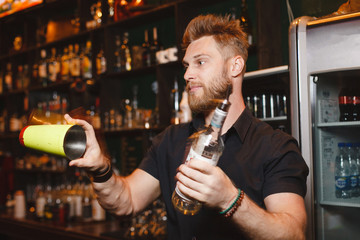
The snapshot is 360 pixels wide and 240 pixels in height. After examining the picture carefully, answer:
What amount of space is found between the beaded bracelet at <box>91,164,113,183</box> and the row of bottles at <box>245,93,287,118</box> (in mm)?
1194

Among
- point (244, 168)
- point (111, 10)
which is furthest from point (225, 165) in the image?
point (111, 10)

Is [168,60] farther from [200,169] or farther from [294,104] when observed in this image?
[200,169]

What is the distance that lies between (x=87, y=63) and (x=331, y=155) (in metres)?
2.61

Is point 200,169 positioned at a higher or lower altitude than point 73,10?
lower

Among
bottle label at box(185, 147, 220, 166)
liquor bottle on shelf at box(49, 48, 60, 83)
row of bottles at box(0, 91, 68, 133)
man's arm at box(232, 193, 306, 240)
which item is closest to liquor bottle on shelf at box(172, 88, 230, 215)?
bottle label at box(185, 147, 220, 166)

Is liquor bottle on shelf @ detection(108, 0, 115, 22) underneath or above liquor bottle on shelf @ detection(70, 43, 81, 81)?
above

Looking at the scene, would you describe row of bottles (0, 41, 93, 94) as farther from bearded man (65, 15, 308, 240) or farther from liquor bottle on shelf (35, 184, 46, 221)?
bearded man (65, 15, 308, 240)

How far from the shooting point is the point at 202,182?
1065mm

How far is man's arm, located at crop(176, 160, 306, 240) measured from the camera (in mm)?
1067

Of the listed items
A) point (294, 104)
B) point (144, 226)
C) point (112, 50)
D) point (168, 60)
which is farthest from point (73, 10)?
point (294, 104)

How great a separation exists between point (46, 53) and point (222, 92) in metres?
3.51

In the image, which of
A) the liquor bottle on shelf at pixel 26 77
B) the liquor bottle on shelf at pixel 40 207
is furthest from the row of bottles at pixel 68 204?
the liquor bottle on shelf at pixel 26 77

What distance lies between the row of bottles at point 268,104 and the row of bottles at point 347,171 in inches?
15.3

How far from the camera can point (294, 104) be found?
2139 mm
